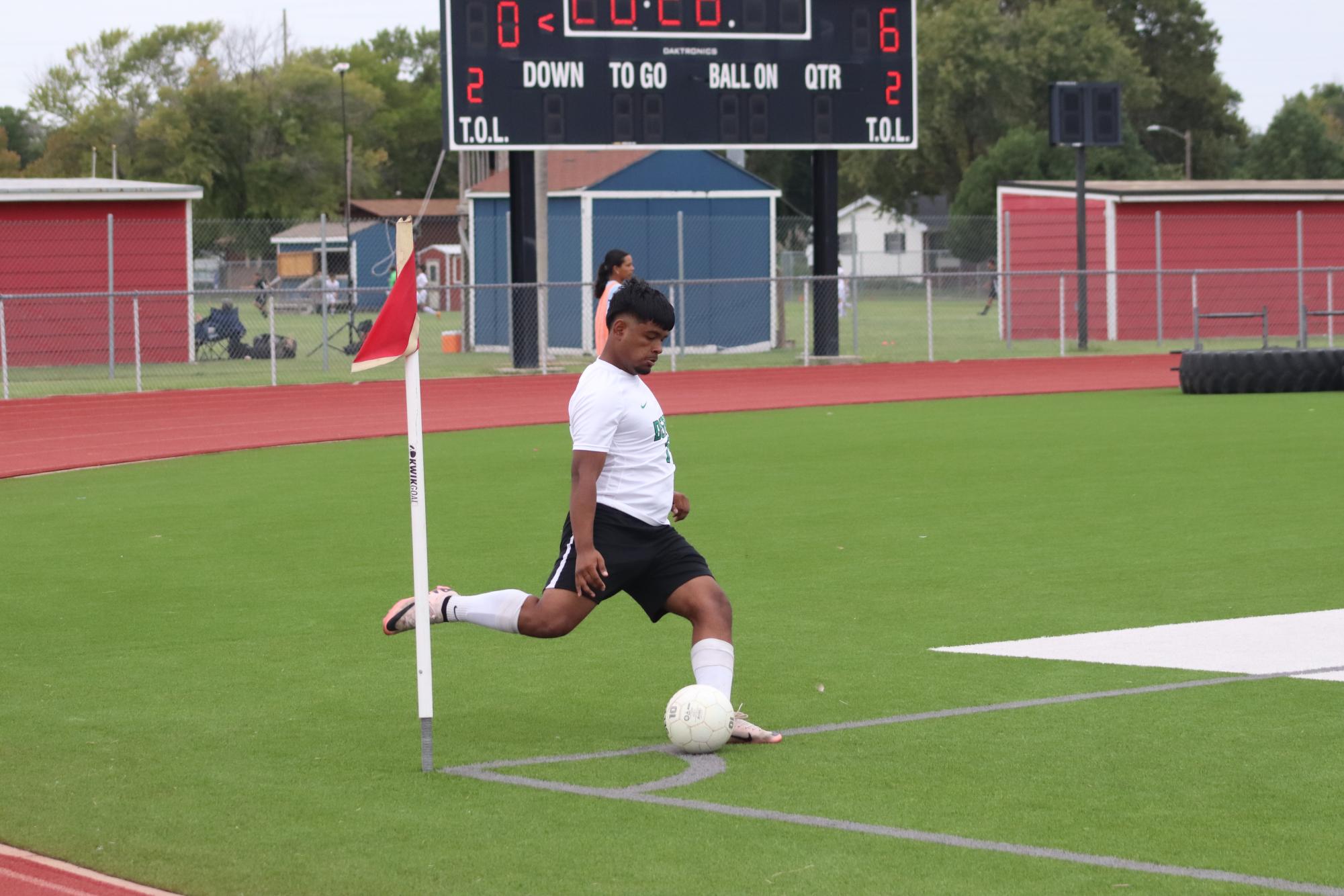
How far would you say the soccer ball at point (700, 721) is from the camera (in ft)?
20.0

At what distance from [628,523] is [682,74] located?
21116 mm

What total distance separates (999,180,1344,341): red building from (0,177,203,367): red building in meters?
16.0

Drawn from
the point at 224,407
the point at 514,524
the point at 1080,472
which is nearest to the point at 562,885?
the point at 514,524

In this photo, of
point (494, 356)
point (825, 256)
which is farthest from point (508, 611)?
point (494, 356)

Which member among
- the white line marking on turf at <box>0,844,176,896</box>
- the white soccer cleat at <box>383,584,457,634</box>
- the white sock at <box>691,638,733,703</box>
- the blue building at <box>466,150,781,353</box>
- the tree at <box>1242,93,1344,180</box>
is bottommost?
the white line marking on turf at <box>0,844,176,896</box>

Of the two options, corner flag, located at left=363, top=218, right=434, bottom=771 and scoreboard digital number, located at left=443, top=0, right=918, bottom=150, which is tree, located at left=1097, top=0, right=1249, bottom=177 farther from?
corner flag, located at left=363, top=218, right=434, bottom=771

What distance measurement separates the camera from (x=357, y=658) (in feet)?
25.8

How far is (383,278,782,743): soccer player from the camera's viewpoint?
6176 millimetres

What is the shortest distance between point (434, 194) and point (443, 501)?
10702 centimetres

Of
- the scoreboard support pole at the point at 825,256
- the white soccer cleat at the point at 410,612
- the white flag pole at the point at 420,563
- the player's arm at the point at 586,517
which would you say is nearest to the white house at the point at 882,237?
the scoreboard support pole at the point at 825,256

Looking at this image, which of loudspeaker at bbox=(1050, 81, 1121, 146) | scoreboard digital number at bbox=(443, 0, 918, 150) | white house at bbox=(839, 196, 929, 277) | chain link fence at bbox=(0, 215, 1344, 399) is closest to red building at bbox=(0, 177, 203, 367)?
chain link fence at bbox=(0, 215, 1344, 399)

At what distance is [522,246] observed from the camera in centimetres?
2797

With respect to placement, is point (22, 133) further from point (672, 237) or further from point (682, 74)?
point (682, 74)

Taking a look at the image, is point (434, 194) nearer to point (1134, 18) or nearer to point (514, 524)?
point (1134, 18)
